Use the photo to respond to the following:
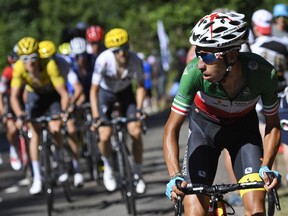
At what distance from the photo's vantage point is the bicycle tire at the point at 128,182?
37.1 feet

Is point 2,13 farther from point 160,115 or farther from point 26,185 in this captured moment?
point 26,185

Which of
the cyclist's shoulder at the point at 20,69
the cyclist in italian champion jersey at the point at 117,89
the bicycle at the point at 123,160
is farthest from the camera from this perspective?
the cyclist's shoulder at the point at 20,69

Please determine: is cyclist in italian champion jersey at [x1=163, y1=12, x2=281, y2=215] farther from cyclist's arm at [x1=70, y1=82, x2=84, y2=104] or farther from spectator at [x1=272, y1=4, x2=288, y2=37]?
cyclist's arm at [x1=70, y1=82, x2=84, y2=104]

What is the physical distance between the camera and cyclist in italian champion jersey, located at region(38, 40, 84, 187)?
13227 millimetres

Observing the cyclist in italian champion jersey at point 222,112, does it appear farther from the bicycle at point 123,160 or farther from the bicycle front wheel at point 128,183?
the bicycle at point 123,160

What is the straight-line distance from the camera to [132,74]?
41.2 feet

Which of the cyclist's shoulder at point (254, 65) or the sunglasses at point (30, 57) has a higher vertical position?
the cyclist's shoulder at point (254, 65)

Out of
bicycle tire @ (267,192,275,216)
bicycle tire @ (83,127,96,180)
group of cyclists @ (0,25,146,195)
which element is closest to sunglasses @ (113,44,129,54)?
group of cyclists @ (0,25,146,195)

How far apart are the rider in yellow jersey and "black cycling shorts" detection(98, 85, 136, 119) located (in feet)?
1.51

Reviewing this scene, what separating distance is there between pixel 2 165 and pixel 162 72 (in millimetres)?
16656

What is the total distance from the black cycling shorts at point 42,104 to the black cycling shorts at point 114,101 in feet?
2.86

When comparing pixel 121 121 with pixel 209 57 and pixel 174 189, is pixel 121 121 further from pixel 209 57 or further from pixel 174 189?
pixel 174 189

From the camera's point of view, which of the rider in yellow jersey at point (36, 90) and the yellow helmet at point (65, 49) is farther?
the yellow helmet at point (65, 49)

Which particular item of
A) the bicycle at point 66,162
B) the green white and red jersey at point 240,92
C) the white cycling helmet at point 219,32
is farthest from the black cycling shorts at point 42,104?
the white cycling helmet at point 219,32
